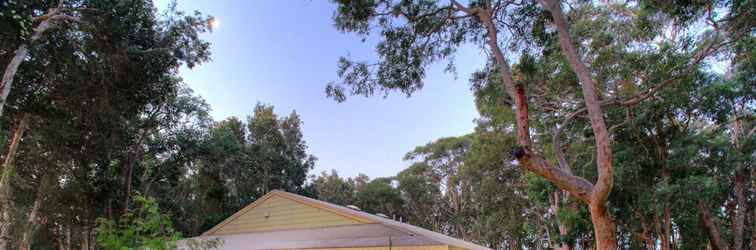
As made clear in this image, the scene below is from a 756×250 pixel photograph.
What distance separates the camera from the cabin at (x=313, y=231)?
33.8 ft

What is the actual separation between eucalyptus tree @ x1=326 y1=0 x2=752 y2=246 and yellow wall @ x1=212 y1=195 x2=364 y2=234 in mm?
5064

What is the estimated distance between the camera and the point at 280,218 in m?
14.2

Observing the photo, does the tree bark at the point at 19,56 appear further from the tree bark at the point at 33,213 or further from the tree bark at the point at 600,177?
the tree bark at the point at 33,213

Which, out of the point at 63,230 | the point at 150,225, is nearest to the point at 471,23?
the point at 150,225

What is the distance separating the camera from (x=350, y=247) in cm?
1060

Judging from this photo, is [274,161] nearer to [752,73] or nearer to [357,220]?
[357,220]

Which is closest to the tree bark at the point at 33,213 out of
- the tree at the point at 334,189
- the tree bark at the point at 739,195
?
the tree at the point at 334,189

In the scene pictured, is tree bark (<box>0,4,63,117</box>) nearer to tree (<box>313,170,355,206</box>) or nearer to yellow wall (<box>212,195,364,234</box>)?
yellow wall (<box>212,195,364,234</box>)

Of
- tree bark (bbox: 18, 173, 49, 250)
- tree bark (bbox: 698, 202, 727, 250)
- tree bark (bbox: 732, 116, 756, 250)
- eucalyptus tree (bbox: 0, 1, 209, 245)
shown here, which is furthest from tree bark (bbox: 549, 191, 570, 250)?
tree bark (bbox: 18, 173, 49, 250)

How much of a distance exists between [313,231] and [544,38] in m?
8.41

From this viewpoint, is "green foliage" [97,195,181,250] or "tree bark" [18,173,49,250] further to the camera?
"tree bark" [18,173,49,250]

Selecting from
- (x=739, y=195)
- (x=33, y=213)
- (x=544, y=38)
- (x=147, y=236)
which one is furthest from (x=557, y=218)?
(x=33, y=213)

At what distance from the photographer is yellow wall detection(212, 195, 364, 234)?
1321cm

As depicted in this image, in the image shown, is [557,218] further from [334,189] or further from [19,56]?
[334,189]
